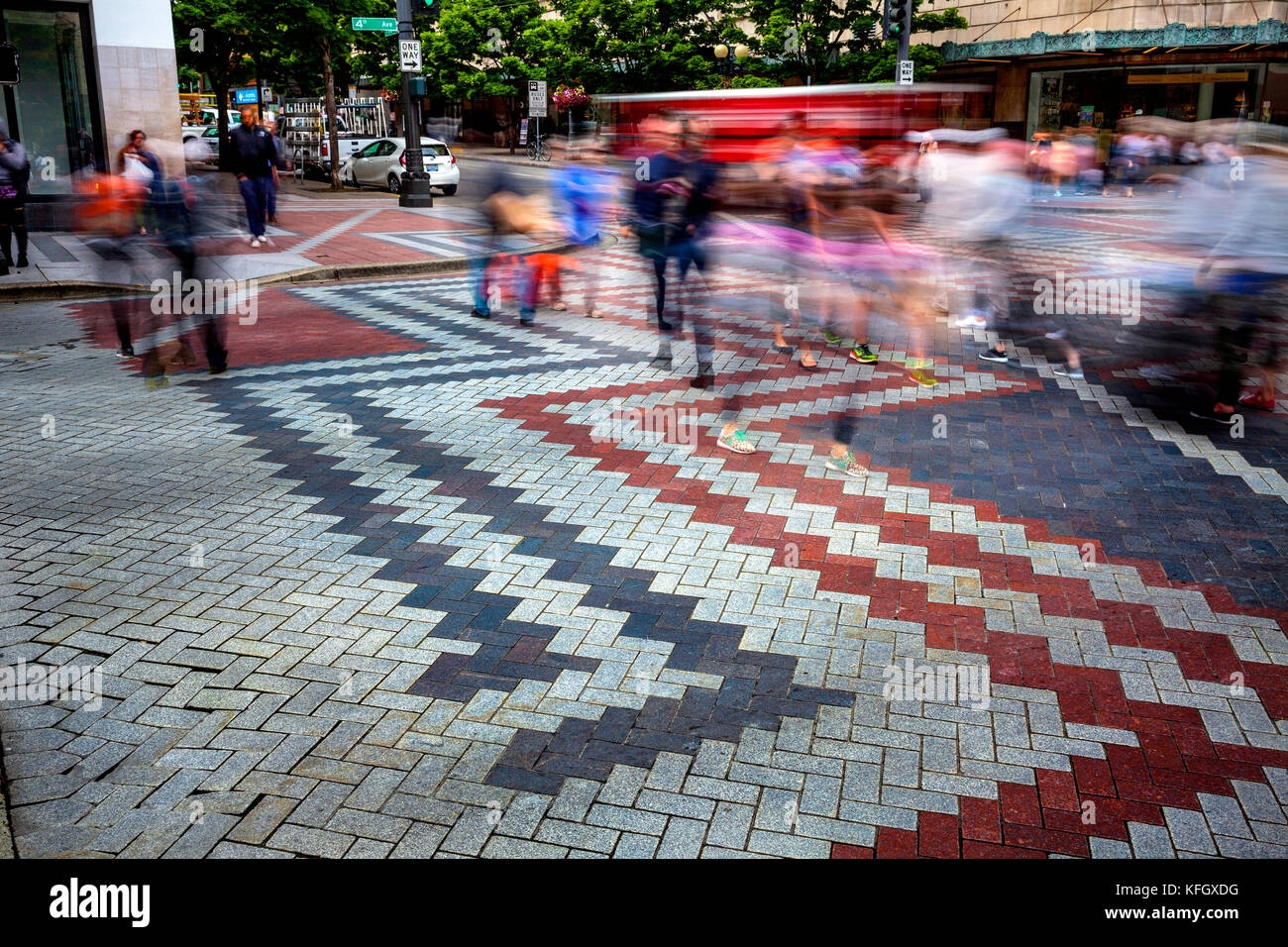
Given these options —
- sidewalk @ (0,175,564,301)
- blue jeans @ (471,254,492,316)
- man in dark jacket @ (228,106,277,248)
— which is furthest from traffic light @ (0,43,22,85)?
man in dark jacket @ (228,106,277,248)

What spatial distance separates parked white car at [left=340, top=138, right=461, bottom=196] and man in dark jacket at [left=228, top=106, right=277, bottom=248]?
414 inches

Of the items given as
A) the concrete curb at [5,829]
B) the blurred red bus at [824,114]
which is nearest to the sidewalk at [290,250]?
the blurred red bus at [824,114]

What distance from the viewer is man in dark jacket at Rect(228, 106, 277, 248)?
1538cm

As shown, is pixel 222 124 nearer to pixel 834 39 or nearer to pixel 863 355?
pixel 834 39

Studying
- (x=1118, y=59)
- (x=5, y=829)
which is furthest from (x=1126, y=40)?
(x=5, y=829)

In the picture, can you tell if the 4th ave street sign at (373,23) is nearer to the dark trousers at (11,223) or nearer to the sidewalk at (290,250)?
the sidewalk at (290,250)

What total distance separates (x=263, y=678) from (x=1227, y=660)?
4.05 m

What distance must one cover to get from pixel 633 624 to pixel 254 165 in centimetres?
1391

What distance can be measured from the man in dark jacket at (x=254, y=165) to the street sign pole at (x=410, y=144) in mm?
3731

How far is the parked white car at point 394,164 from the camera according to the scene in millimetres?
27047

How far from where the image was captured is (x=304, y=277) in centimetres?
1428

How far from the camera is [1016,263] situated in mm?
15195
